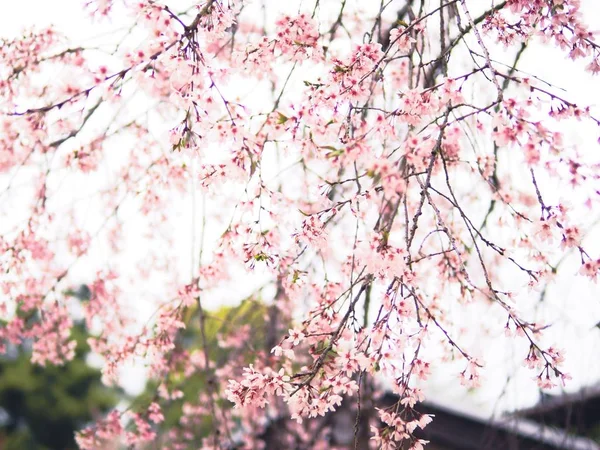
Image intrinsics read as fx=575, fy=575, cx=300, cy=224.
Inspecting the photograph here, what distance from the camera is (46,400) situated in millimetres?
14680

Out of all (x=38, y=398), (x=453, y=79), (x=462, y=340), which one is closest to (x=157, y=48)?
(x=453, y=79)

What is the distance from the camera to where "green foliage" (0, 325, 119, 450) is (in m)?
14.4

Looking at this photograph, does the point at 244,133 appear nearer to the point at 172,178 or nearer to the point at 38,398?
the point at 172,178

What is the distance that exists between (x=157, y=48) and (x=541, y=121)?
1.23 meters

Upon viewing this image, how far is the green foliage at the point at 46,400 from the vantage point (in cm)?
1436

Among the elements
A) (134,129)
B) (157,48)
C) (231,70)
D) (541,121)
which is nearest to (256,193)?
(231,70)

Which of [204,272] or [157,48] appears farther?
[204,272]

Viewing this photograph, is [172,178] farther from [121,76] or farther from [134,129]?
[121,76]

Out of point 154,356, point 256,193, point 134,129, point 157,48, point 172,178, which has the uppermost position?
point 134,129

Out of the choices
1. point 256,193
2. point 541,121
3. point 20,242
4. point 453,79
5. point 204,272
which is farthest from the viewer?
point 20,242

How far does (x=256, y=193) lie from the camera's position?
82.7 inches

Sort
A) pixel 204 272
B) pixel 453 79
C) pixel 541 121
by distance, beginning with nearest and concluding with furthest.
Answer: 1. pixel 541 121
2. pixel 453 79
3. pixel 204 272

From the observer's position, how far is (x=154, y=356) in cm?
296

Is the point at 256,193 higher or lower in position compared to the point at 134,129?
lower
